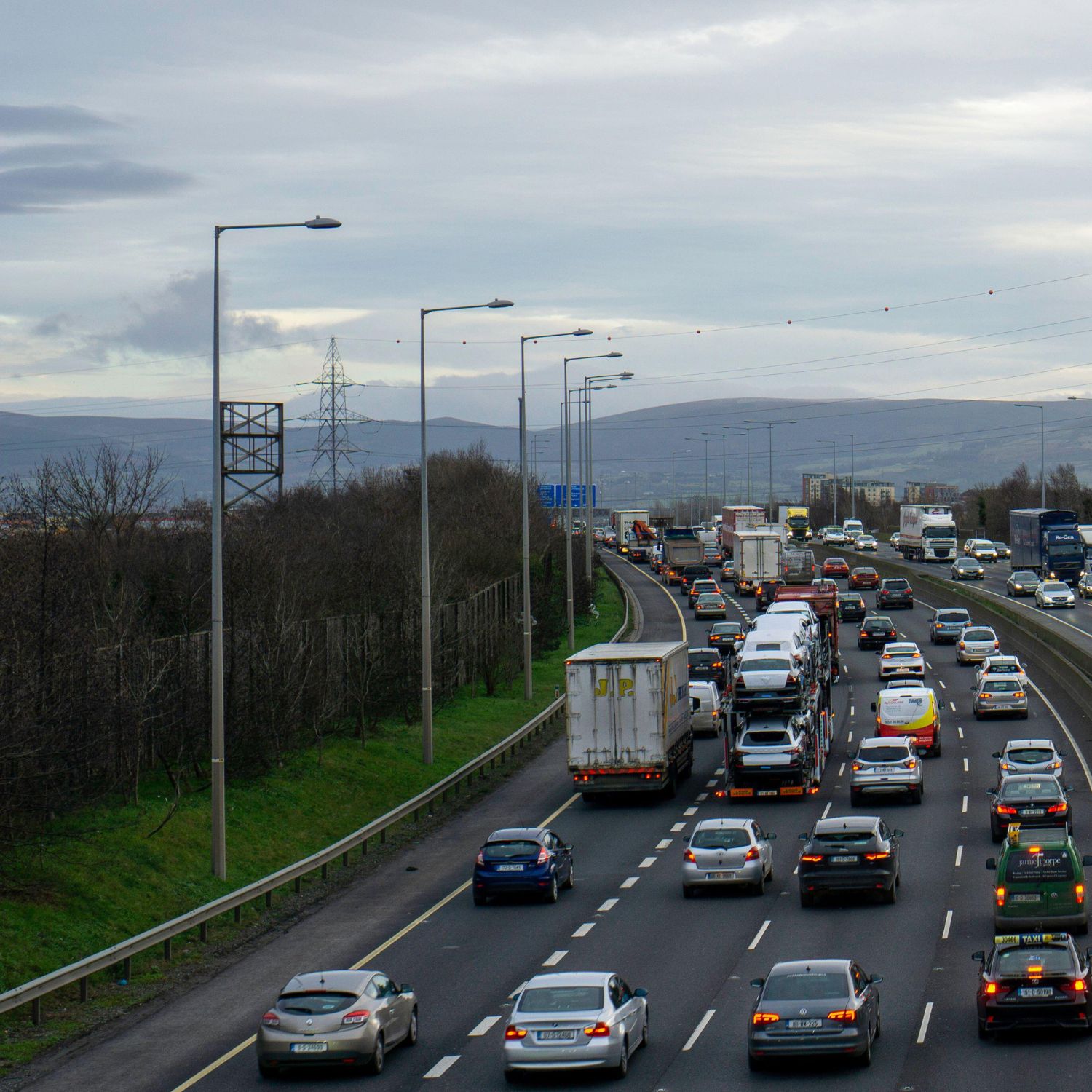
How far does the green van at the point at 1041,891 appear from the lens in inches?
1013

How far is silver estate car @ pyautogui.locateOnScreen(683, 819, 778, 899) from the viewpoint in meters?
30.6

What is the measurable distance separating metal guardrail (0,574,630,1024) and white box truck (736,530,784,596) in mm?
45786

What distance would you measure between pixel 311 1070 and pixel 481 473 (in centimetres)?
10067

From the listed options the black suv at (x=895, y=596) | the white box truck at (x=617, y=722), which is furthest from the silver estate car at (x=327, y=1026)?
the black suv at (x=895, y=596)

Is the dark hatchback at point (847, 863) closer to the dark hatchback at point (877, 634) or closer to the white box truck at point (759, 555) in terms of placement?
the dark hatchback at point (877, 634)

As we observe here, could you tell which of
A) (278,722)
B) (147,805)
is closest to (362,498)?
(278,722)

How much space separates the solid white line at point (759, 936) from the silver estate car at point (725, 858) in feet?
6.83

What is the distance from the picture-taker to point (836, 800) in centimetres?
4106

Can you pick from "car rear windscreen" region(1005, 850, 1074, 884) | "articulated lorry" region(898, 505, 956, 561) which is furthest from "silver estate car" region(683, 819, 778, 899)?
"articulated lorry" region(898, 505, 956, 561)

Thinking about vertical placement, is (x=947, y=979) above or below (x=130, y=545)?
below

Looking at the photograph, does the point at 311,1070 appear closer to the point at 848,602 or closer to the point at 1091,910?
the point at 1091,910

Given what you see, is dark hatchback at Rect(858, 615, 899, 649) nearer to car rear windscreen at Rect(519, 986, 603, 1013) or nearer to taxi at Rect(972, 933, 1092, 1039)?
taxi at Rect(972, 933, 1092, 1039)

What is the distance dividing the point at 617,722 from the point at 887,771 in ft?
21.6

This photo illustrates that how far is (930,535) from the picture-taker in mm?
118250
